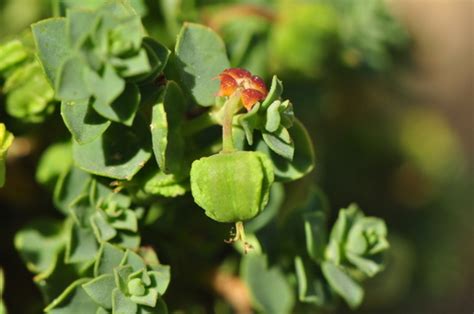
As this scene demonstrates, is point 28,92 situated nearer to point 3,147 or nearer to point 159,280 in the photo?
point 3,147

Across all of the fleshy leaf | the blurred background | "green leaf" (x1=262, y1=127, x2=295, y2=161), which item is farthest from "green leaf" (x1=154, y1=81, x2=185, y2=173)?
the blurred background

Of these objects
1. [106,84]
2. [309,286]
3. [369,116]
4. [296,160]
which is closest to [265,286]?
[309,286]

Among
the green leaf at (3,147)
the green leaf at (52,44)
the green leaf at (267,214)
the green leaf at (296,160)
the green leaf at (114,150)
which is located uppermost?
the green leaf at (52,44)

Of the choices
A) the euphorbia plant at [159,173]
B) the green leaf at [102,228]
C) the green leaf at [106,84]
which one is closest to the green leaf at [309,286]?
the euphorbia plant at [159,173]

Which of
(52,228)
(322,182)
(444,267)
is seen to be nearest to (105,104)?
(52,228)

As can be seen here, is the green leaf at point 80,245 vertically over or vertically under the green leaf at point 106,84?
under

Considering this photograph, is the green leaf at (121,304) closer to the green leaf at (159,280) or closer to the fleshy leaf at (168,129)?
the green leaf at (159,280)

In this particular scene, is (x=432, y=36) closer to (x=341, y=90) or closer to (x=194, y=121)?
(x=341, y=90)

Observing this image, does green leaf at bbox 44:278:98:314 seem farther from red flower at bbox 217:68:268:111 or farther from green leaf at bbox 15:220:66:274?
red flower at bbox 217:68:268:111
